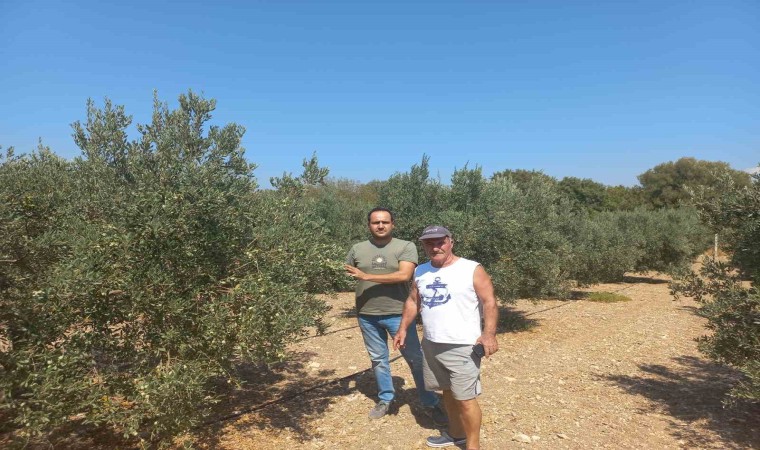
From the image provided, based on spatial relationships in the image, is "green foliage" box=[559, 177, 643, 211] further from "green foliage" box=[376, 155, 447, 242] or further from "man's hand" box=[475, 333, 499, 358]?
"man's hand" box=[475, 333, 499, 358]

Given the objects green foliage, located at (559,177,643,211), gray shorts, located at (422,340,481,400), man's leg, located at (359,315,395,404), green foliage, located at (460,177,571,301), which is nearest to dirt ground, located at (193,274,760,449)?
man's leg, located at (359,315,395,404)

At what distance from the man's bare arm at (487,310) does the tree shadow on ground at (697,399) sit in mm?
2782

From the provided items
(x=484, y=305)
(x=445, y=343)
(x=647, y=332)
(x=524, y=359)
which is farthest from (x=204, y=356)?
(x=647, y=332)

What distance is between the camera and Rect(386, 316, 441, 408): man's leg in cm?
518

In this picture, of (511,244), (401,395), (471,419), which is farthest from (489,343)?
→ (511,244)

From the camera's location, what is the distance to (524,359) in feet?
27.4

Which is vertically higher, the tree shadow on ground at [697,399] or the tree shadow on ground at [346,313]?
the tree shadow on ground at [346,313]

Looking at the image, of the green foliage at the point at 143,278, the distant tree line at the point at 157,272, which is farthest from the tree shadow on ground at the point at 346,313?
the green foliage at the point at 143,278

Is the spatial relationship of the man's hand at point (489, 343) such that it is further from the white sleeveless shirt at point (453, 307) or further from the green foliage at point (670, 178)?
the green foliage at point (670, 178)

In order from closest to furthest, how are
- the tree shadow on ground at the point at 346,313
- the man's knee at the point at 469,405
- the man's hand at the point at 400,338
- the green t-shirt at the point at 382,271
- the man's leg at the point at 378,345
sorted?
the man's knee at the point at 469,405 → the man's hand at the point at 400,338 → the green t-shirt at the point at 382,271 → the man's leg at the point at 378,345 → the tree shadow on ground at the point at 346,313

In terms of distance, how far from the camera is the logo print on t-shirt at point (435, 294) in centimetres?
419

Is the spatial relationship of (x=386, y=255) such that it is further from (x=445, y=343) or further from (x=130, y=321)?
(x=130, y=321)

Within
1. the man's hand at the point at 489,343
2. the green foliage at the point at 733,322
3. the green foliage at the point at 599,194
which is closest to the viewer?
the man's hand at the point at 489,343

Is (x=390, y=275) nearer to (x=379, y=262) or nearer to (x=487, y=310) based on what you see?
(x=379, y=262)
